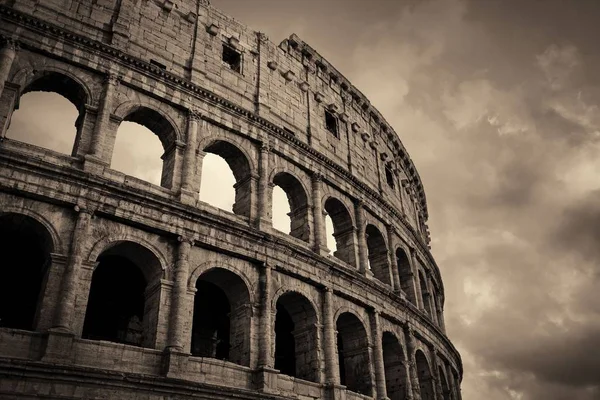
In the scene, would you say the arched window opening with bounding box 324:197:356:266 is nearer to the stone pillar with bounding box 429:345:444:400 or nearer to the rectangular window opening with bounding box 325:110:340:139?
the rectangular window opening with bounding box 325:110:340:139

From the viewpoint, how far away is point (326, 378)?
14.8 metres

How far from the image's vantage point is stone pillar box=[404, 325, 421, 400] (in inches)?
703

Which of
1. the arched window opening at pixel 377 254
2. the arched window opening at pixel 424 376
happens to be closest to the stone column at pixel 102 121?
the arched window opening at pixel 377 254

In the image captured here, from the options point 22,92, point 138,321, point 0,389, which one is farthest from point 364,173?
point 0,389

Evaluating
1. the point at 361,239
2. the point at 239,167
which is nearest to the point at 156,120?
the point at 239,167

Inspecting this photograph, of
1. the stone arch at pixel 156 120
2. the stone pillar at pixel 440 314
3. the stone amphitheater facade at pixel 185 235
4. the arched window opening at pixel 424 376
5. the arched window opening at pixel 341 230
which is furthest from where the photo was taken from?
the stone pillar at pixel 440 314

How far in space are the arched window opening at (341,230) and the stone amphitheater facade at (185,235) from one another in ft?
0.22

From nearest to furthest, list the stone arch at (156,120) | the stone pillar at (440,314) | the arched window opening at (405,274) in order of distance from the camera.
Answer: the stone arch at (156,120), the arched window opening at (405,274), the stone pillar at (440,314)

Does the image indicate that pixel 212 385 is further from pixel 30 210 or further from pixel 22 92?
pixel 22 92

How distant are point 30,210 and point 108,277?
372 cm

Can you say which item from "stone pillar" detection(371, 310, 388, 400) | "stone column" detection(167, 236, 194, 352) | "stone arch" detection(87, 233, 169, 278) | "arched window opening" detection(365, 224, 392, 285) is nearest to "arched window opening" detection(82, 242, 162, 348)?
"stone arch" detection(87, 233, 169, 278)

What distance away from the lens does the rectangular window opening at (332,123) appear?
21.8 m

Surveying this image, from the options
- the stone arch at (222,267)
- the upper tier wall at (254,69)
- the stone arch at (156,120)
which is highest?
the upper tier wall at (254,69)

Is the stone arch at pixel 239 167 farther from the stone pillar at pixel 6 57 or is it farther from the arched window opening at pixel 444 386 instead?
the arched window opening at pixel 444 386
